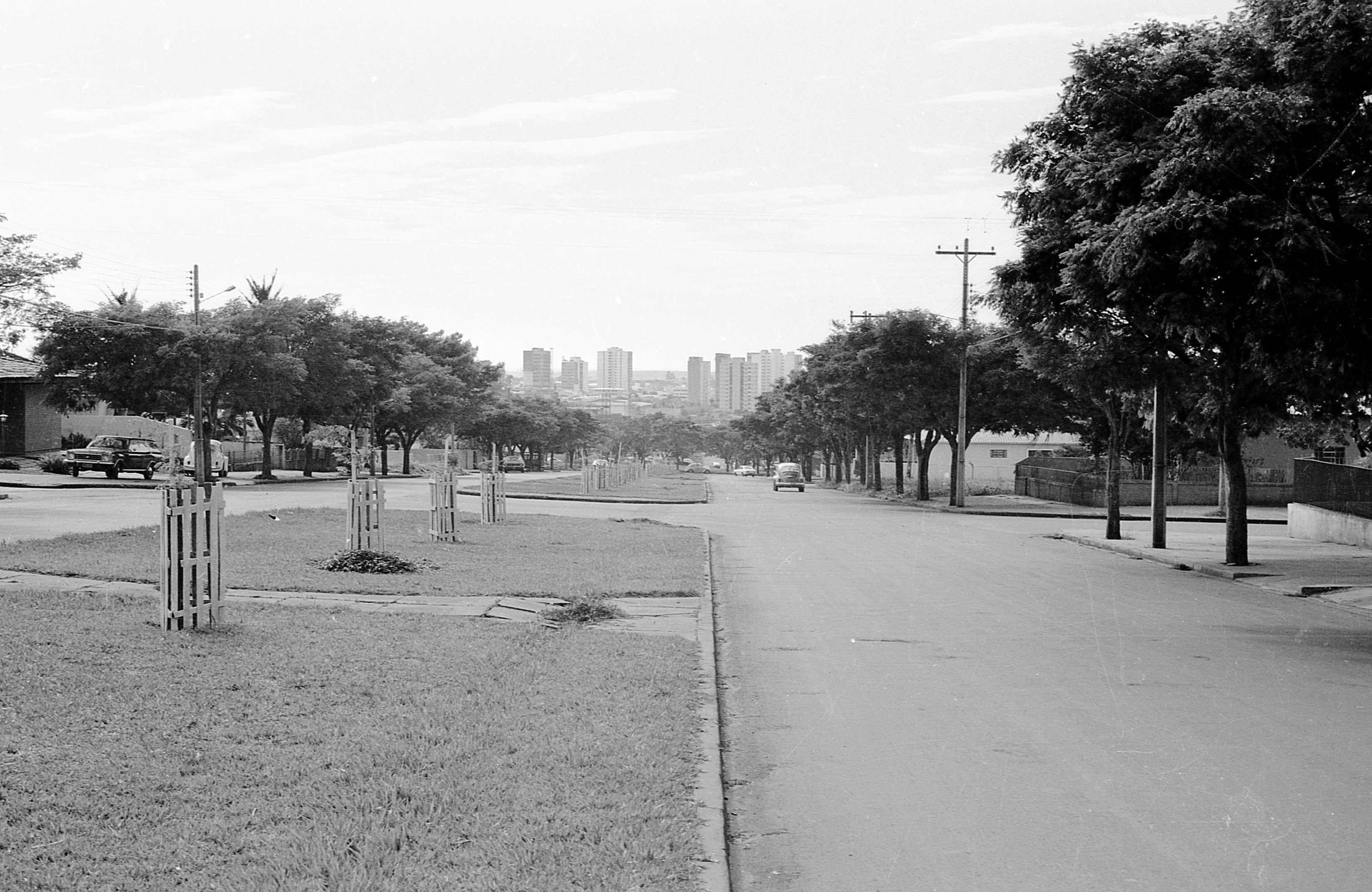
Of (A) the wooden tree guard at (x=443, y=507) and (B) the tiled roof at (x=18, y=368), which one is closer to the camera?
(A) the wooden tree guard at (x=443, y=507)

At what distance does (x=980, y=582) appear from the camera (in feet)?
57.5

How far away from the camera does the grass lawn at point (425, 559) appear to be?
14219 mm

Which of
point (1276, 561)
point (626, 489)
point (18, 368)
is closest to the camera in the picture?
point (1276, 561)

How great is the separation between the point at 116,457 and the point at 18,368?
1841 centimetres

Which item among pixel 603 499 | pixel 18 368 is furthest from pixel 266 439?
pixel 603 499

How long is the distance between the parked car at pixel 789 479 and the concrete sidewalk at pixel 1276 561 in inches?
1328

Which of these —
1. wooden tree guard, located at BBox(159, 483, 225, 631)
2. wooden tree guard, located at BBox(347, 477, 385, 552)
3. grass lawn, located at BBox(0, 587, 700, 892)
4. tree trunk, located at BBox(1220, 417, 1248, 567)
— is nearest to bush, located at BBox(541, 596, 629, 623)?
grass lawn, located at BBox(0, 587, 700, 892)

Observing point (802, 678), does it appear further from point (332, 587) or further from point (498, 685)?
point (332, 587)

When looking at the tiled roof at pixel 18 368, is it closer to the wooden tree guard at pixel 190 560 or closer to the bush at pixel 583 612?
the bush at pixel 583 612

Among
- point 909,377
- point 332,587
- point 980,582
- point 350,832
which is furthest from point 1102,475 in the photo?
point 350,832

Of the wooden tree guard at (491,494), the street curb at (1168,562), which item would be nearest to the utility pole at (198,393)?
the wooden tree guard at (491,494)

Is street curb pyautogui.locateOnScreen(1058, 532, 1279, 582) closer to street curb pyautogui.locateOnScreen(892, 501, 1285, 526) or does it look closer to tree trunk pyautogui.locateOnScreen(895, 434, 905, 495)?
street curb pyautogui.locateOnScreen(892, 501, 1285, 526)

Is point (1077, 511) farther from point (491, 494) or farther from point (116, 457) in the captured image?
point (116, 457)

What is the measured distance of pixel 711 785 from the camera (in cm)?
632
